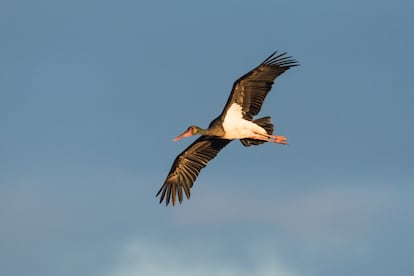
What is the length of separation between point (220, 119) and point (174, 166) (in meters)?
2.61

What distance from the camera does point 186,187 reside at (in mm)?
43344

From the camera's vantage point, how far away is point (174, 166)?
4350 cm

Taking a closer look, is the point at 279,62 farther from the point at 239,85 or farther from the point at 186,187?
the point at 186,187

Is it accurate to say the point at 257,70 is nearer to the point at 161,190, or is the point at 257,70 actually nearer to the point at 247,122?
the point at 247,122

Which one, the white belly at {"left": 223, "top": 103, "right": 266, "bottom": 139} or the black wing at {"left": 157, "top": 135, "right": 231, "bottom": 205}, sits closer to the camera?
the white belly at {"left": 223, "top": 103, "right": 266, "bottom": 139}

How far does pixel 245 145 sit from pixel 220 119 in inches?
54.6

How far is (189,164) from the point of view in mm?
43656

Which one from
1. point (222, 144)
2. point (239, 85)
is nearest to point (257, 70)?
point (239, 85)

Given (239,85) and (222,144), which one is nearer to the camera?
(239,85)

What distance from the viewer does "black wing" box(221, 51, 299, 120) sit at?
40844 mm

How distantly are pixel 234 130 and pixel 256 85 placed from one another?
1.42 m

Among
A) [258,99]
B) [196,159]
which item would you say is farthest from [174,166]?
[258,99]

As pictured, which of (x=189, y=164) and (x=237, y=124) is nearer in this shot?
(x=237, y=124)

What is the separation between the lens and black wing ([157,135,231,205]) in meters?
43.3
